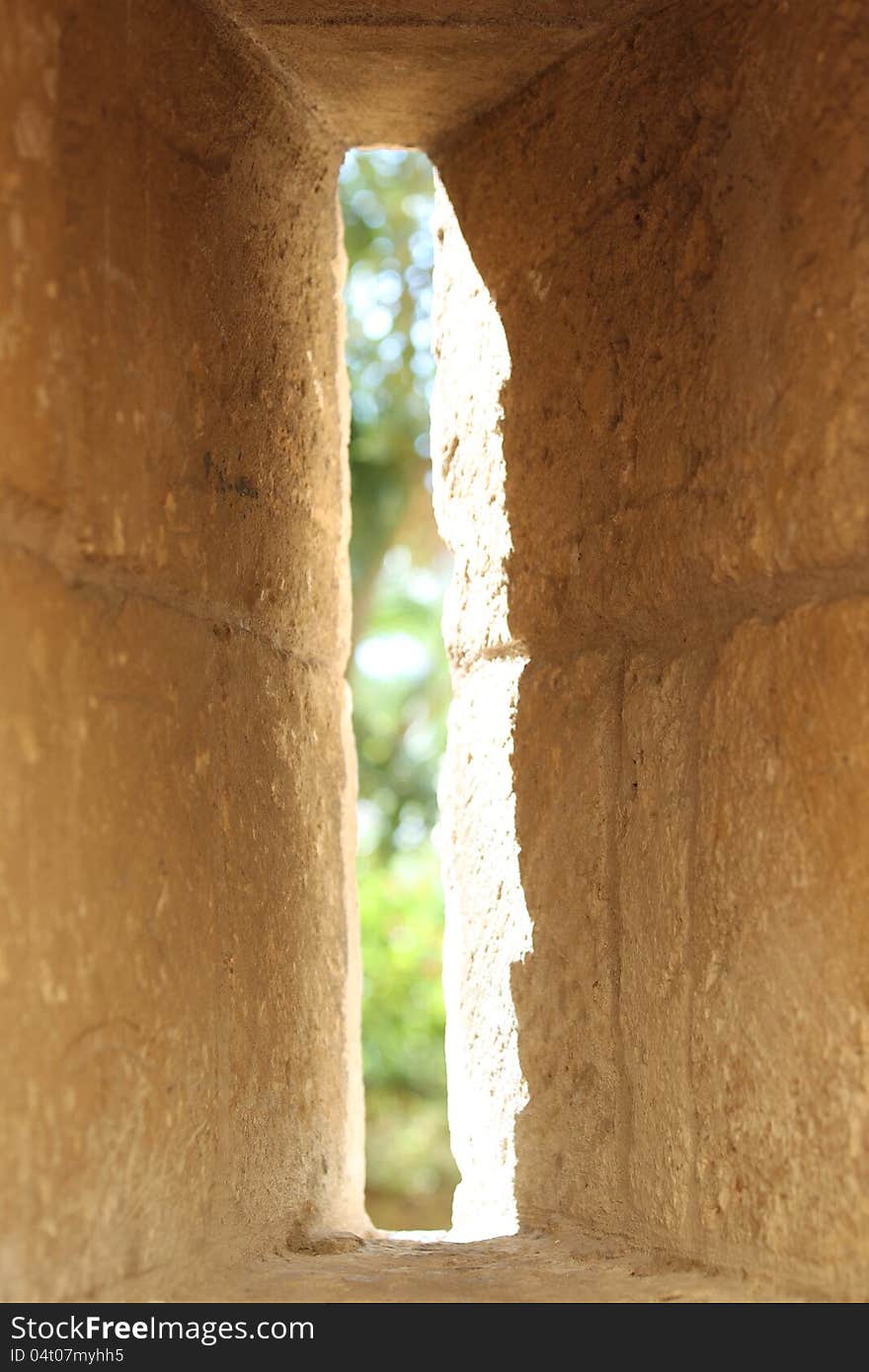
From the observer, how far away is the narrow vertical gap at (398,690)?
611cm

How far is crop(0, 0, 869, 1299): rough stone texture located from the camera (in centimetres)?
122

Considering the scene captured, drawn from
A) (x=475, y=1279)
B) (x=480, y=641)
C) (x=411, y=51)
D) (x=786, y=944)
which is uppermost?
(x=411, y=51)

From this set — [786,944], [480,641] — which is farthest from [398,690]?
[786,944]

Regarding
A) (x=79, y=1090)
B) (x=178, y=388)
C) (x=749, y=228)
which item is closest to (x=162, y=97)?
(x=178, y=388)

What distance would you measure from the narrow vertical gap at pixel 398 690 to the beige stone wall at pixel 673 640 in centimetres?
435

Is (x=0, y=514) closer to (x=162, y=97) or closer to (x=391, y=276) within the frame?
(x=162, y=97)

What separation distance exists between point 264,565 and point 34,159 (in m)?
0.57

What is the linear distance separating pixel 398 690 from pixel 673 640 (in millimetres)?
6398

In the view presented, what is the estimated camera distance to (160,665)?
1376 mm

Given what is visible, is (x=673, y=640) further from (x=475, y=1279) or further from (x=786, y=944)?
(x=475, y=1279)

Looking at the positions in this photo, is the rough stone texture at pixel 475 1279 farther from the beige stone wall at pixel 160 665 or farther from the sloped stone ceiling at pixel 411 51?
the sloped stone ceiling at pixel 411 51

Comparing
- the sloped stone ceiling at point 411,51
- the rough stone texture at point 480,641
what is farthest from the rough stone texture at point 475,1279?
the sloped stone ceiling at point 411,51

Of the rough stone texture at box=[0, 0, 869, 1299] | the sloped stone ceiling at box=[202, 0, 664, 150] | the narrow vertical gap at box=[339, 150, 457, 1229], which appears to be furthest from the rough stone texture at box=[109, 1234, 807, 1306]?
the narrow vertical gap at box=[339, 150, 457, 1229]

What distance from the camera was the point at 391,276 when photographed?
5.98m
